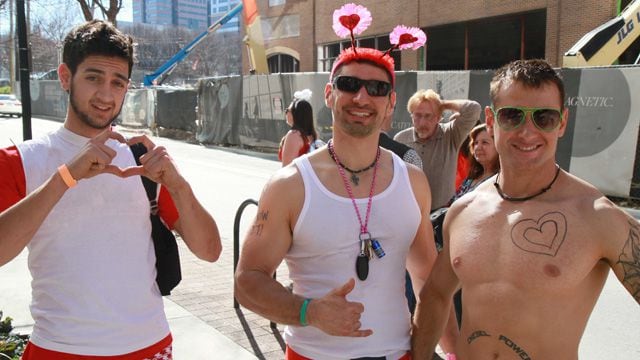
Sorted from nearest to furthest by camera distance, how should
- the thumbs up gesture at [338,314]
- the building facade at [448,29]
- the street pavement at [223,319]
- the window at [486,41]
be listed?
the thumbs up gesture at [338,314]
the street pavement at [223,319]
the building facade at [448,29]
the window at [486,41]

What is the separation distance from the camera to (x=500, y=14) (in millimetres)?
25156

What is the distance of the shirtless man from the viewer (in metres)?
2.06

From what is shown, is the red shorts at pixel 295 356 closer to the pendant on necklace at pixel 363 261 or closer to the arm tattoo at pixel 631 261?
the pendant on necklace at pixel 363 261

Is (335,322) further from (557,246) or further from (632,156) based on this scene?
(632,156)

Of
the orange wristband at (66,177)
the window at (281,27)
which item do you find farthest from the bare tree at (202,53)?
the orange wristband at (66,177)

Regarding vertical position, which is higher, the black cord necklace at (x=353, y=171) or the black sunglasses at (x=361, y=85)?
the black sunglasses at (x=361, y=85)

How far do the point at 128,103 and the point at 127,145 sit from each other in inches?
1261

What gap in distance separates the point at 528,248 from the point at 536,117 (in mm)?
489

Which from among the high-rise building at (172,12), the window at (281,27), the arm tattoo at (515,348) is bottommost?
the arm tattoo at (515,348)

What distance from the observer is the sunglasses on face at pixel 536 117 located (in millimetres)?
2219

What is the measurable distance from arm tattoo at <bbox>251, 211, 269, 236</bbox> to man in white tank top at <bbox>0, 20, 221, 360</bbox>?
0.62 ft

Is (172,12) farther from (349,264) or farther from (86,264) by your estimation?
(349,264)

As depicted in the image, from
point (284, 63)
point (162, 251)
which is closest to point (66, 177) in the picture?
point (162, 251)

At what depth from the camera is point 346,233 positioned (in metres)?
2.26
